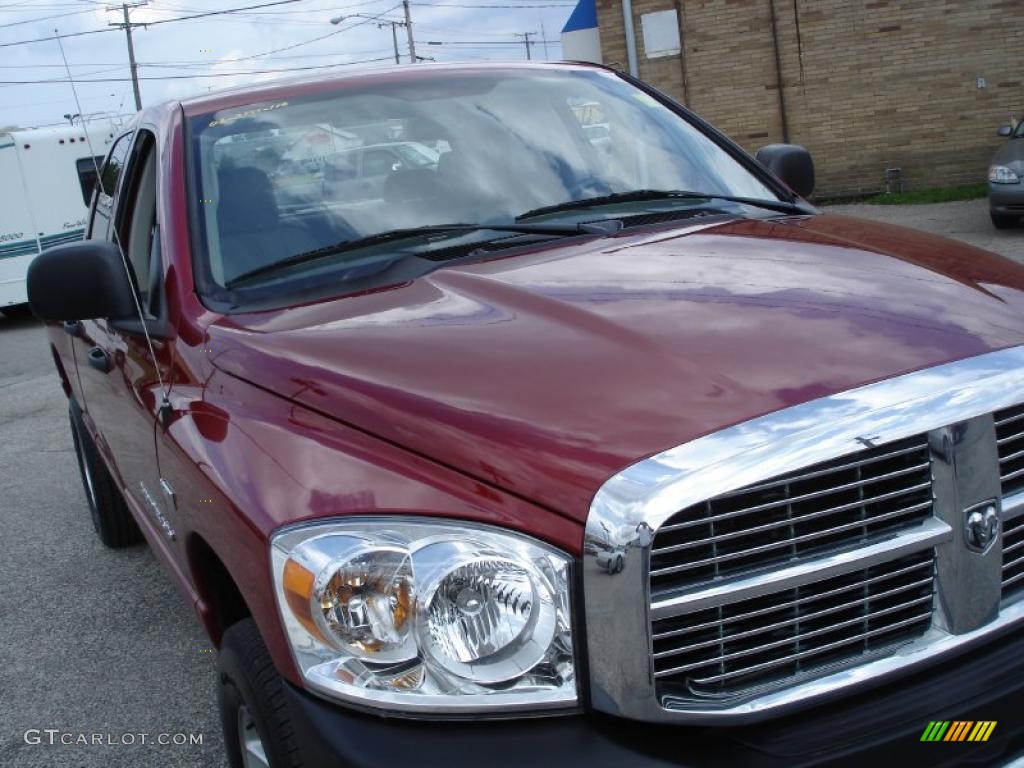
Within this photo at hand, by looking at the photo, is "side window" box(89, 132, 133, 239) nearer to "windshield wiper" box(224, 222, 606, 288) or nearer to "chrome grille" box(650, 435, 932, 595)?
"windshield wiper" box(224, 222, 606, 288)

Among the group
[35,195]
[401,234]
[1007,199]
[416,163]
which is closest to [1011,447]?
[401,234]

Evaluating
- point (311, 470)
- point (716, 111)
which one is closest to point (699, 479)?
point (311, 470)

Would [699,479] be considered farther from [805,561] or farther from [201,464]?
[201,464]

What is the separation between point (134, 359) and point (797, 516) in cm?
222

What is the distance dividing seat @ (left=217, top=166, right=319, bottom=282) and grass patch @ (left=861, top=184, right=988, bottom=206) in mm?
17957

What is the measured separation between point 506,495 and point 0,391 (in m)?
10.8

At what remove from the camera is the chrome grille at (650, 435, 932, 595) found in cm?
175

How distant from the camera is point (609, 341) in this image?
6.93 ft

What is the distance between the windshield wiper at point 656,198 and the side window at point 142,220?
111 centimetres

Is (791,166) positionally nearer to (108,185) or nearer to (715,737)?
(108,185)

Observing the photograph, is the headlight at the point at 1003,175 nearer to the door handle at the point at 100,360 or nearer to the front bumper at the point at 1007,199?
the front bumper at the point at 1007,199

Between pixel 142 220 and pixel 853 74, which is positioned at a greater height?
pixel 853 74

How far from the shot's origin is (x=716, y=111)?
21859 mm

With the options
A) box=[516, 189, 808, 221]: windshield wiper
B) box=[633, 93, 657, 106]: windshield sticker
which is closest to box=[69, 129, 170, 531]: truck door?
box=[516, 189, 808, 221]: windshield wiper
